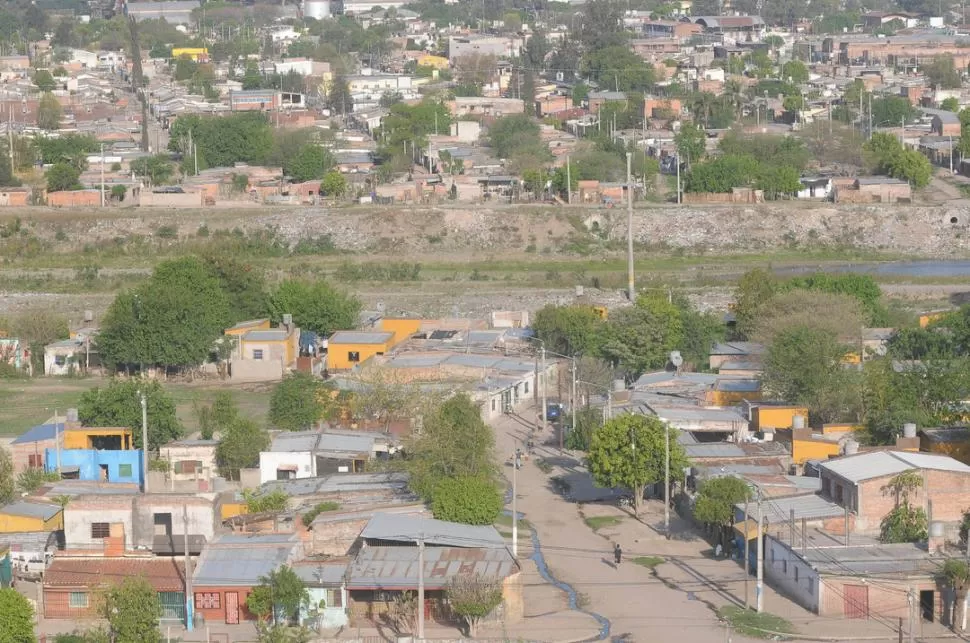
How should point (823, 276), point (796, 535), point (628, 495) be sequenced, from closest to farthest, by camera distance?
point (796, 535), point (628, 495), point (823, 276)

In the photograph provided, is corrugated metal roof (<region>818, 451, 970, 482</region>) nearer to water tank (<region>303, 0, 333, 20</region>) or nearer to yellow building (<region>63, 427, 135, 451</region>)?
yellow building (<region>63, 427, 135, 451</region>)

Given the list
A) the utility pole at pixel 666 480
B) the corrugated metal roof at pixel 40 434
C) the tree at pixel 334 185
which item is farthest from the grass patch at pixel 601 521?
the tree at pixel 334 185

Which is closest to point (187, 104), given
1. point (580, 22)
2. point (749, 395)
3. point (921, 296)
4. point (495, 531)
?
point (580, 22)

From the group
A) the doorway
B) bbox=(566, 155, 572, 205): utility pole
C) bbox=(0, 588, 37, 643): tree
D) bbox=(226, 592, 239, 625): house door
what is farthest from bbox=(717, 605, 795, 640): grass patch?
bbox=(566, 155, 572, 205): utility pole

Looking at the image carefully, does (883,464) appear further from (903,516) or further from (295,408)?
(295,408)

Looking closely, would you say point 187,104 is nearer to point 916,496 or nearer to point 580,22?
point 580,22
